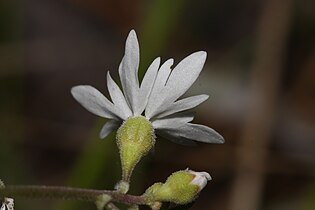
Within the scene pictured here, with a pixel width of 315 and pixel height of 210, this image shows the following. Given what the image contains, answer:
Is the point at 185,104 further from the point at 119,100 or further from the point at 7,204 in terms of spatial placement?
the point at 7,204

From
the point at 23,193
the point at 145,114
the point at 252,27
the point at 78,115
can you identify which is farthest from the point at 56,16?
the point at 23,193

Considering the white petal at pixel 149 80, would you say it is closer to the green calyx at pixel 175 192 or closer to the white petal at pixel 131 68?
the white petal at pixel 131 68

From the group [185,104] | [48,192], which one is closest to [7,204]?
[48,192]

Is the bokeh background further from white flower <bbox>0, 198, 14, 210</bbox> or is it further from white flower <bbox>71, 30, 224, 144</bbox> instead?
white flower <bbox>0, 198, 14, 210</bbox>

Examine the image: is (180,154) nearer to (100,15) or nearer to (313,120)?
(313,120)

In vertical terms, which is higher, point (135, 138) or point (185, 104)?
point (185, 104)
